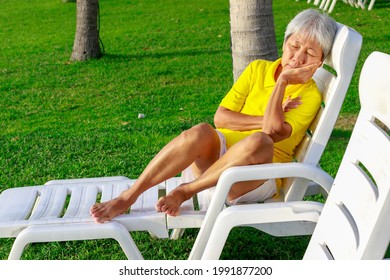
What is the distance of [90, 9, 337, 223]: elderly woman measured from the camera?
12.1ft

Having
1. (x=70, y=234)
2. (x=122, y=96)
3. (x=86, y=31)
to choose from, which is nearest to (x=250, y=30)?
→ (x=70, y=234)

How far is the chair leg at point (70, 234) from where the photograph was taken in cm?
340

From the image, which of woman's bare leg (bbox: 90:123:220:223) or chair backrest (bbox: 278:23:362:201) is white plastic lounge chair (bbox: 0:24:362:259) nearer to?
chair backrest (bbox: 278:23:362:201)

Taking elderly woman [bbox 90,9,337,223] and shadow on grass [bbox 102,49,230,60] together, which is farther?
shadow on grass [bbox 102,49,230,60]

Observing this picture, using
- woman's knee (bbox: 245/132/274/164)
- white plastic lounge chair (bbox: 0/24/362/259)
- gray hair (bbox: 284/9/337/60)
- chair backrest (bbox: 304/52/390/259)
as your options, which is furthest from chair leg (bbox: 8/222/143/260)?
gray hair (bbox: 284/9/337/60)

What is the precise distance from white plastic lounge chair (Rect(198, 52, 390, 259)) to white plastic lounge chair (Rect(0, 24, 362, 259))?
8.9 inches

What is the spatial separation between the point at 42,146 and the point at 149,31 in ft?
25.9

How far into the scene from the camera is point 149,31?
14430 mm

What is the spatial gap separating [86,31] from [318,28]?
7640mm

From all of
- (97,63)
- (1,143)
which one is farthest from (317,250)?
(97,63)

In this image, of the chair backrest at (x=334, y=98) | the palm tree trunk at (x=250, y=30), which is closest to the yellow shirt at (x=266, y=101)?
the chair backrest at (x=334, y=98)

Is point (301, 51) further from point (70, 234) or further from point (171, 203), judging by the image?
point (70, 234)

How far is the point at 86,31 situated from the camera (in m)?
11.1
